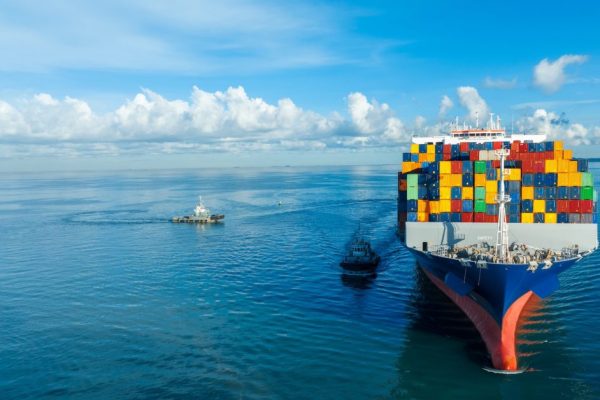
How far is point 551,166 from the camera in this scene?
1577 inches

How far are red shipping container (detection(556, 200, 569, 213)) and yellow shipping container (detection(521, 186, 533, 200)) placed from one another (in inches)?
87.2

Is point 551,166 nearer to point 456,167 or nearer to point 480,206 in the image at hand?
point 480,206

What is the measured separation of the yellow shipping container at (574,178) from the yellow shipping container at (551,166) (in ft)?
4.19

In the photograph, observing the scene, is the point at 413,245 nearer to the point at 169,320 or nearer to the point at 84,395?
the point at 169,320

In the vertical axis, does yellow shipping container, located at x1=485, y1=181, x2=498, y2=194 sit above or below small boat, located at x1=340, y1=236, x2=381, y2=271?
above

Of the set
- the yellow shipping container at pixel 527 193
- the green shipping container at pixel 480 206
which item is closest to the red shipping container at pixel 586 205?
the yellow shipping container at pixel 527 193

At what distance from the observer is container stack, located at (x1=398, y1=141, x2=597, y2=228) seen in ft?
129

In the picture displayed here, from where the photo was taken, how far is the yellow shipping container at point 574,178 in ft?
128

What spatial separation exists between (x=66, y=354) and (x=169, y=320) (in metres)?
8.26

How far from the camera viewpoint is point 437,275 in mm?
41562

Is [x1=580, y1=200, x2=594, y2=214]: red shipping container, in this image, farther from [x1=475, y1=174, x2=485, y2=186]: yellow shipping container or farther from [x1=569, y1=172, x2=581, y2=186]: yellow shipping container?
[x1=475, y1=174, x2=485, y2=186]: yellow shipping container

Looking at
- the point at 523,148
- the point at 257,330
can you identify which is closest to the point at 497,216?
the point at 523,148

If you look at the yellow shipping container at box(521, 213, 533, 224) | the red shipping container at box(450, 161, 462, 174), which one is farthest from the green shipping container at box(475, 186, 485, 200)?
the yellow shipping container at box(521, 213, 533, 224)

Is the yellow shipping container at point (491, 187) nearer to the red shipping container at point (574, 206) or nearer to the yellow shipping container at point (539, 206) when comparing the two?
the yellow shipping container at point (539, 206)
